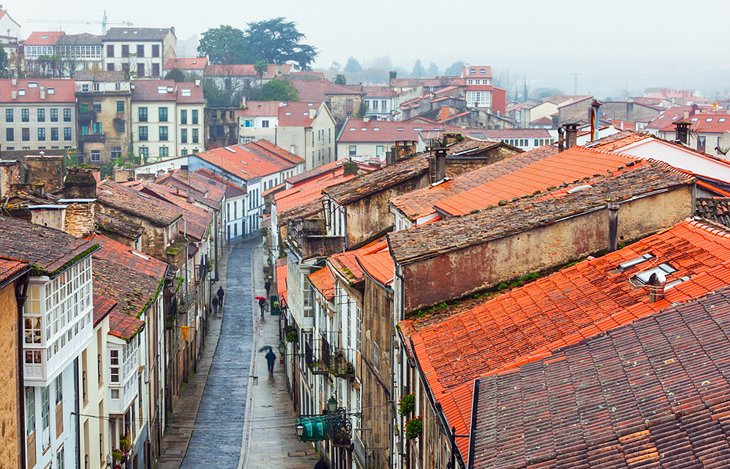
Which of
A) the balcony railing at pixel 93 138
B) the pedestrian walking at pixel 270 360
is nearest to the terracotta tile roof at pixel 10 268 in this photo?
the pedestrian walking at pixel 270 360

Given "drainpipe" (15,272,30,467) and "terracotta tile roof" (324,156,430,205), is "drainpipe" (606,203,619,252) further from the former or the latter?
"terracotta tile roof" (324,156,430,205)

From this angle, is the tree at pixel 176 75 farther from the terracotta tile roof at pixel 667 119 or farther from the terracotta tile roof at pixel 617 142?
the terracotta tile roof at pixel 617 142

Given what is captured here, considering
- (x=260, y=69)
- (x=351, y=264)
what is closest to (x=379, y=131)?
(x=260, y=69)

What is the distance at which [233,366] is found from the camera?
187 feet

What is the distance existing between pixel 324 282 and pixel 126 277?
6.35 meters

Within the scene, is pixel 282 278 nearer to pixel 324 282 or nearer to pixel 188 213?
pixel 188 213

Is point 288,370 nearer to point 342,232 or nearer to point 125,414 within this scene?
point 342,232

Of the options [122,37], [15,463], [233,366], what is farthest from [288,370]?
[122,37]

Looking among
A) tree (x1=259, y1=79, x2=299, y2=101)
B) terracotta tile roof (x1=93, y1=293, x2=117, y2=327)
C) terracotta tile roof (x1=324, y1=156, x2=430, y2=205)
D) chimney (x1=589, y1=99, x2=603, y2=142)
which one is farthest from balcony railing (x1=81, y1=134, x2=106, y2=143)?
terracotta tile roof (x1=93, y1=293, x2=117, y2=327)

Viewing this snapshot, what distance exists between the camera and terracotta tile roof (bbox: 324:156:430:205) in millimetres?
39219

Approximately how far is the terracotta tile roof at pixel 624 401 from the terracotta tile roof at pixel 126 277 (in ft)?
62.8

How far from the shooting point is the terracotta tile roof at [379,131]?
11612cm

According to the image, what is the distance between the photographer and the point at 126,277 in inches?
1470

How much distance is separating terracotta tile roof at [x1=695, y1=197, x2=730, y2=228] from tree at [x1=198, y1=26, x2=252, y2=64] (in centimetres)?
14814
